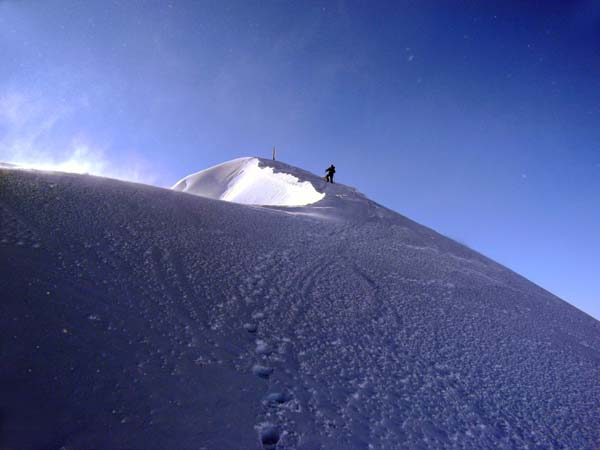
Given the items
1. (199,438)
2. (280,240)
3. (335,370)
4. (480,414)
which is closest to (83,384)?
(199,438)

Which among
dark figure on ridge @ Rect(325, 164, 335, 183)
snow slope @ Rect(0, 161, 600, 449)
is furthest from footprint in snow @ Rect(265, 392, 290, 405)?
dark figure on ridge @ Rect(325, 164, 335, 183)

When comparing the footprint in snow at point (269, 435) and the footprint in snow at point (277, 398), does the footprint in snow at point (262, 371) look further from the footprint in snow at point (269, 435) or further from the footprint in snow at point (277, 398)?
the footprint in snow at point (269, 435)

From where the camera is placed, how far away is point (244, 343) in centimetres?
246

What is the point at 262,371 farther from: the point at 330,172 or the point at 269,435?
the point at 330,172

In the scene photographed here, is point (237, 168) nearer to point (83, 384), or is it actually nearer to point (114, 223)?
point (114, 223)

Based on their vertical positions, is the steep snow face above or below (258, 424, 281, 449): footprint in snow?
above

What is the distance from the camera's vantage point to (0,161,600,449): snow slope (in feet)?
5.93

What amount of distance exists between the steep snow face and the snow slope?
4.38 m

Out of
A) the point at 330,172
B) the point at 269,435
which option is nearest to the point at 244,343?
the point at 269,435

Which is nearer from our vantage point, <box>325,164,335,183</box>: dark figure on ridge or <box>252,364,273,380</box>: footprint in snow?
<box>252,364,273,380</box>: footprint in snow

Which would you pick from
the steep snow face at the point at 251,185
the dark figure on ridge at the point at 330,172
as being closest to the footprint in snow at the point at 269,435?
the steep snow face at the point at 251,185

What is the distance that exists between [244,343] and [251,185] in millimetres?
10869

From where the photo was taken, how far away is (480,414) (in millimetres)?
2412

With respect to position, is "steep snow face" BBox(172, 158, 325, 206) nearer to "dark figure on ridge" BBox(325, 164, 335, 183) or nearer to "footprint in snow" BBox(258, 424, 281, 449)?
"dark figure on ridge" BBox(325, 164, 335, 183)
